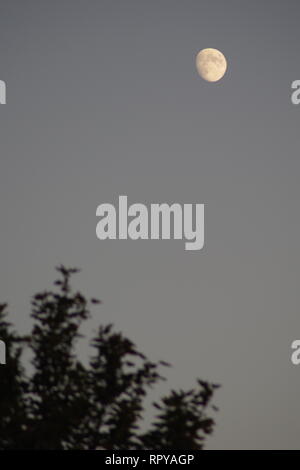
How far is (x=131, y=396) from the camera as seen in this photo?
2742 centimetres

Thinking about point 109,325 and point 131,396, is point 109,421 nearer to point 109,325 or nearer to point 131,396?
point 131,396

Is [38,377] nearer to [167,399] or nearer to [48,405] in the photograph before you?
[48,405]
